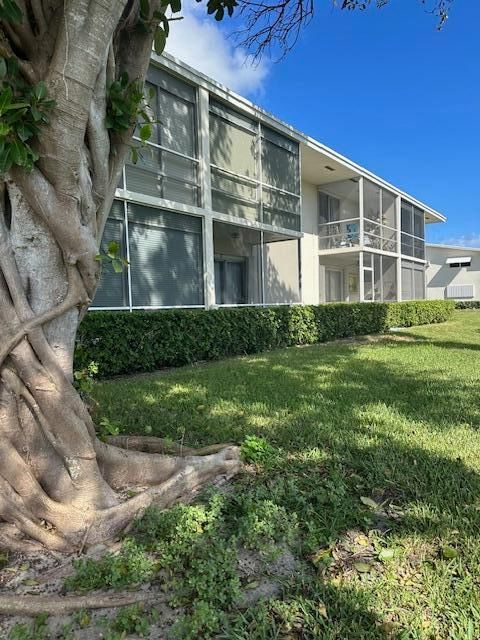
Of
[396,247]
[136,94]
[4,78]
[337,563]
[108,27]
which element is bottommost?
[337,563]

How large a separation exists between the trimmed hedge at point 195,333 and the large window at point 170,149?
9.54ft

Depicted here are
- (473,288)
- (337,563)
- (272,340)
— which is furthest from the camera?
(473,288)

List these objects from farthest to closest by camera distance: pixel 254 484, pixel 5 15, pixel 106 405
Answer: pixel 106 405 → pixel 254 484 → pixel 5 15

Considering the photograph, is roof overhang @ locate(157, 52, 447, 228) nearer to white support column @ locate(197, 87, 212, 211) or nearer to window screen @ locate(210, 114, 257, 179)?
white support column @ locate(197, 87, 212, 211)

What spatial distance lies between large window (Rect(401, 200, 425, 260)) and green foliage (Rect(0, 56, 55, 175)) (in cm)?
2151

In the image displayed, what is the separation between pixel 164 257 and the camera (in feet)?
30.3

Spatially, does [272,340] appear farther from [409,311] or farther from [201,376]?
[409,311]

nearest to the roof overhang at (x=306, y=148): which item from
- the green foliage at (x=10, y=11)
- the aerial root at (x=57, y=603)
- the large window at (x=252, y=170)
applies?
the large window at (x=252, y=170)

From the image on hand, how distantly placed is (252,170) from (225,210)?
1.79m

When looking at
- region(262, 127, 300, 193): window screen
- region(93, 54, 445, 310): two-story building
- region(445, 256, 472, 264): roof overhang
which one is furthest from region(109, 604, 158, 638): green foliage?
region(445, 256, 472, 264): roof overhang

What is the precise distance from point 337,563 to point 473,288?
1397 inches

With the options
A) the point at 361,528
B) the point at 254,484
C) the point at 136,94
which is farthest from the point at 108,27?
the point at 361,528

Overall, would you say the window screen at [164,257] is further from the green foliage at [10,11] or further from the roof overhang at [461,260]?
the roof overhang at [461,260]

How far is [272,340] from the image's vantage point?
10359 mm
